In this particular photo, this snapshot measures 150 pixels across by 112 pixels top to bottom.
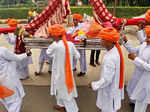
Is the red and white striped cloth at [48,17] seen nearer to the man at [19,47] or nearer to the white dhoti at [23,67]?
the man at [19,47]

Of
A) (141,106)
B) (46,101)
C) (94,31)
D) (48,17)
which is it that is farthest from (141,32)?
(46,101)

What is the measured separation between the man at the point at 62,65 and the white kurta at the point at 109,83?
19.3 inches

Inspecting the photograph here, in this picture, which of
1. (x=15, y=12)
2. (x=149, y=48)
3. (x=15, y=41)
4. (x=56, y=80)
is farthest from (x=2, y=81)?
(x=15, y=12)

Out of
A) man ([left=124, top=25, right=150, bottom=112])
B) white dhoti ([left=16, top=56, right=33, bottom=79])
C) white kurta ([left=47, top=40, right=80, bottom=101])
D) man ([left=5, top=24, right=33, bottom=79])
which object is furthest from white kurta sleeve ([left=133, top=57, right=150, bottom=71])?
white dhoti ([left=16, top=56, right=33, bottom=79])

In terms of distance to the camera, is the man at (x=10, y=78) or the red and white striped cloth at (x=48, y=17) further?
the red and white striped cloth at (x=48, y=17)

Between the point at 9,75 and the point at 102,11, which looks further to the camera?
the point at 102,11

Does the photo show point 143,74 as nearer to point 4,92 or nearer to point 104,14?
point 104,14

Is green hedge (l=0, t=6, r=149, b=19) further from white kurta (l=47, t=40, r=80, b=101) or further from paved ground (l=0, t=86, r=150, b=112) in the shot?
white kurta (l=47, t=40, r=80, b=101)

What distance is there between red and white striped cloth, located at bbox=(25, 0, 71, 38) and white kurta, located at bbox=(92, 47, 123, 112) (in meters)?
1.61

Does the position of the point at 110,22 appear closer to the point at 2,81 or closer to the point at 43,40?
the point at 43,40

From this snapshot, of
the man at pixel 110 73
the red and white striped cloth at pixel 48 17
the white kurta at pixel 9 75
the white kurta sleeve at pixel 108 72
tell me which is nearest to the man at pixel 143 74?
the man at pixel 110 73

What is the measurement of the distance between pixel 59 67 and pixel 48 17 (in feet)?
4.32

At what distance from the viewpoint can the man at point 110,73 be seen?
198cm

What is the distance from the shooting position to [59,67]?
2.45 metres
